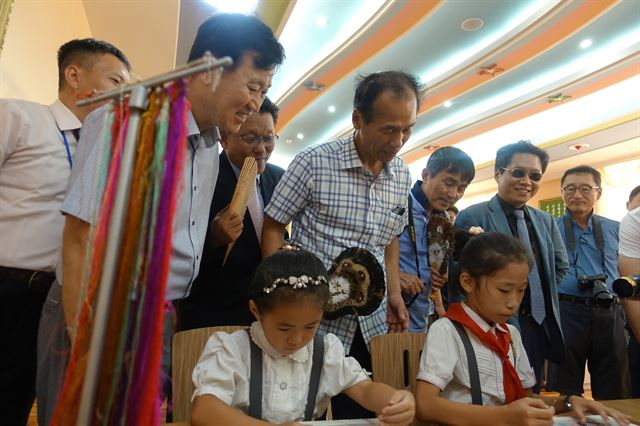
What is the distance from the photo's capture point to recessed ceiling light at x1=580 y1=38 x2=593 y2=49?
4621 mm

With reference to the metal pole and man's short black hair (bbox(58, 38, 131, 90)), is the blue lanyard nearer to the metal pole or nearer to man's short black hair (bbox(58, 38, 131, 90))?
man's short black hair (bbox(58, 38, 131, 90))

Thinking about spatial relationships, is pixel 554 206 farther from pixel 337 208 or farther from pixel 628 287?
pixel 337 208

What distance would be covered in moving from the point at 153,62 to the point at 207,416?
4067 millimetres

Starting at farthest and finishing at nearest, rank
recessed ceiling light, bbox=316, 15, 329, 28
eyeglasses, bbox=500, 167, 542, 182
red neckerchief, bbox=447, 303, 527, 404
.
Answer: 1. recessed ceiling light, bbox=316, 15, 329, 28
2. eyeglasses, bbox=500, 167, 542, 182
3. red neckerchief, bbox=447, 303, 527, 404

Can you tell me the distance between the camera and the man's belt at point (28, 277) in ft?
4.17

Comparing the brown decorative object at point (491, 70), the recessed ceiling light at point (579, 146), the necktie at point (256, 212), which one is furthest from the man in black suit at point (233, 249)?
the recessed ceiling light at point (579, 146)

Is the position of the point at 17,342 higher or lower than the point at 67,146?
lower

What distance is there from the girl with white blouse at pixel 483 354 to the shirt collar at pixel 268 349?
1.01 ft

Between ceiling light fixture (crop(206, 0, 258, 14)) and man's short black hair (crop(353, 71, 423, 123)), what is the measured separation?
2.57 meters

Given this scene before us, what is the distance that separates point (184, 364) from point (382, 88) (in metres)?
1.00

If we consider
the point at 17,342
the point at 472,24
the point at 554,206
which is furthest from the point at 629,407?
the point at 554,206

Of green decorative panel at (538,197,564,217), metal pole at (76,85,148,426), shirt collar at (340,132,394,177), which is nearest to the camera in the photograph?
metal pole at (76,85,148,426)

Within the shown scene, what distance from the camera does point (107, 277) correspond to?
39 cm

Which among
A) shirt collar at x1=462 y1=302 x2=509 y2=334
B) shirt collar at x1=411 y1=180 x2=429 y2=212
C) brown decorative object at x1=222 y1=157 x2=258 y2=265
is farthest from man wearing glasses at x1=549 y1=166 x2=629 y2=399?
brown decorative object at x1=222 y1=157 x2=258 y2=265
